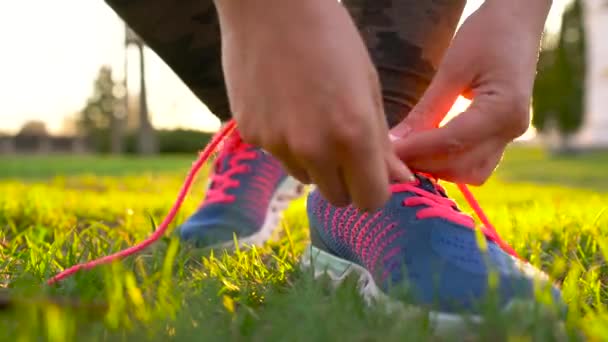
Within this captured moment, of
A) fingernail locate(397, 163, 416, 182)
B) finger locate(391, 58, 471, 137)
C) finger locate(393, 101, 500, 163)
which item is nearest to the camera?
fingernail locate(397, 163, 416, 182)

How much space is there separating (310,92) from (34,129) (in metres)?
32.1

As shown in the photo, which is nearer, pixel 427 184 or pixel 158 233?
pixel 427 184

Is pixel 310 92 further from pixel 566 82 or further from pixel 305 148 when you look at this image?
pixel 566 82

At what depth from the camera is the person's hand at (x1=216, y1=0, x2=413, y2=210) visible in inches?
30.9

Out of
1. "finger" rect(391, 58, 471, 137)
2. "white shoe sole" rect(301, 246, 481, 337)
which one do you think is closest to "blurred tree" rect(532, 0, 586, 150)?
"white shoe sole" rect(301, 246, 481, 337)

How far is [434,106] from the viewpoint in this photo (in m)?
1.12

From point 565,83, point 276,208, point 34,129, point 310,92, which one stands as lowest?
point 34,129

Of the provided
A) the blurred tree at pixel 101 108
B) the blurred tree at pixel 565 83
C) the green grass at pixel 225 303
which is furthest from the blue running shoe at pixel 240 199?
the blurred tree at pixel 101 108

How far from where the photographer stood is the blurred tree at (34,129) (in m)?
29.2

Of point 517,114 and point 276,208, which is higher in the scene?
point 517,114

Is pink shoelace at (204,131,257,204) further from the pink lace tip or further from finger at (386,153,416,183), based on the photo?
finger at (386,153,416,183)

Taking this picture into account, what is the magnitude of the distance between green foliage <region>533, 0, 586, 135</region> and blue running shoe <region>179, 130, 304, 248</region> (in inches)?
664

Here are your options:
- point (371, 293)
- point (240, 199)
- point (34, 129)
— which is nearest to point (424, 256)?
point (371, 293)

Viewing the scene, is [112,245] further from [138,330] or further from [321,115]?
[321,115]
